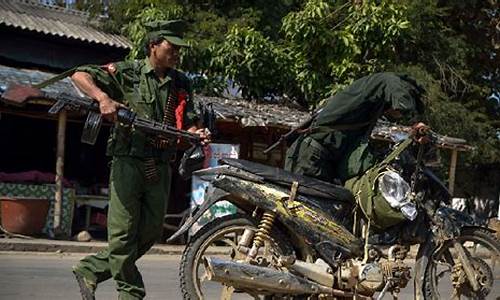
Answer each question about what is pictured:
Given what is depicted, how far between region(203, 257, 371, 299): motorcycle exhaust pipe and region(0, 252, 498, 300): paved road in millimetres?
1244

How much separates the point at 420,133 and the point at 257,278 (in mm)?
1597

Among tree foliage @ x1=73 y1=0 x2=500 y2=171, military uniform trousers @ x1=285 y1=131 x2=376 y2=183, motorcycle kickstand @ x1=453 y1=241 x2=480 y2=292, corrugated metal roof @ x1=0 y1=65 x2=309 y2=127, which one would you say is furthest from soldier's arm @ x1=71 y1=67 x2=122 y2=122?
tree foliage @ x1=73 y1=0 x2=500 y2=171

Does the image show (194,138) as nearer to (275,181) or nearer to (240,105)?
(275,181)

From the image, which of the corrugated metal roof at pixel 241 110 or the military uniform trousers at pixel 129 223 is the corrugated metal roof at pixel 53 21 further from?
the military uniform trousers at pixel 129 223

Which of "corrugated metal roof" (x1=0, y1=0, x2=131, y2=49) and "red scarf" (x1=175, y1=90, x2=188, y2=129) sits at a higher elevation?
"corrugated metal roof" (x1=0, y1=0, x2=131, y2=49)

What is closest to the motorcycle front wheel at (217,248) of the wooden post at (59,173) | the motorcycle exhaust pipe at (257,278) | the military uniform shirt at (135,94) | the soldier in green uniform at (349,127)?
the motorcycle exhaust pipe at (257,278)

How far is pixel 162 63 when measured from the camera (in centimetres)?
482

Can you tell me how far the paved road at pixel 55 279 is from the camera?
665 cm

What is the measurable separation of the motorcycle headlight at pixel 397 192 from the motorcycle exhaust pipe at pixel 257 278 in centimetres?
74

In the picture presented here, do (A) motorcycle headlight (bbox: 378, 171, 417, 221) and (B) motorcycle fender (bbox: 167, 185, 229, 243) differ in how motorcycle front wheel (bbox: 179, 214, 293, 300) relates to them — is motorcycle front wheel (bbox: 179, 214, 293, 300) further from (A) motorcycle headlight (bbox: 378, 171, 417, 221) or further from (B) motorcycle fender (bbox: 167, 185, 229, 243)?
(A) motorcycle headlight (bbox: 378, 171, 417, 221)

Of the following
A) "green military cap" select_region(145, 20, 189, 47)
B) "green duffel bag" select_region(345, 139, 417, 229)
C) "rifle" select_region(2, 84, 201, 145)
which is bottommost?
"green duffel bag" select_region(345, 139, 417, 229)

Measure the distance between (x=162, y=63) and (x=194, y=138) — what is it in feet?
1.71

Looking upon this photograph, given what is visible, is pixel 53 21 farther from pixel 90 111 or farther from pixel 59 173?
pixel 90 111

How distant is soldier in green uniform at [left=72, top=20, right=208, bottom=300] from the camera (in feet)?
15.2
